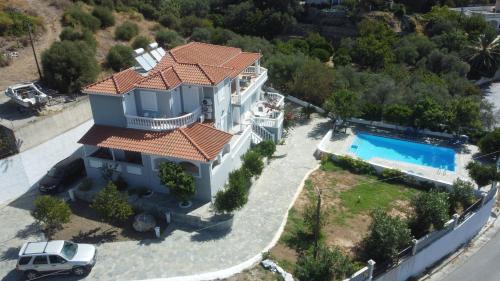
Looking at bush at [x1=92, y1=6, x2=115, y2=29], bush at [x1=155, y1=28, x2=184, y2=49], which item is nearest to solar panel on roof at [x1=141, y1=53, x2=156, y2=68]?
bush at [x1=155, y1=28, x2=184, y2=49]

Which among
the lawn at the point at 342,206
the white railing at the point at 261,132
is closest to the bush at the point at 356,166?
the lawn at the point at 342,206

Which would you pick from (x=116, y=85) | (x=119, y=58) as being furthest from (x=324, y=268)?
(x=119, y=58)

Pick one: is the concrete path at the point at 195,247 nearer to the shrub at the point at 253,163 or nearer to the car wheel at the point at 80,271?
the car wheel at the point at 80,271

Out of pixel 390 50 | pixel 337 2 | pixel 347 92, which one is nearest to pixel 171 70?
pixel 347 92

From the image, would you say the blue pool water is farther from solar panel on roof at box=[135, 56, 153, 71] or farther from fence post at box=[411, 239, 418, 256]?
solar panel on roof at box=[135, 56, 153, 71]

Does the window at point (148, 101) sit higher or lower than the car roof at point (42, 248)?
higher

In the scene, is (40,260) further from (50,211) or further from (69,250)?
(50,211)
